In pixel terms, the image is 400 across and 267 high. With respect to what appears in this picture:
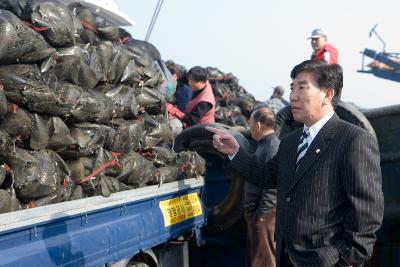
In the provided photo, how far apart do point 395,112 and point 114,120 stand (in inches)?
123

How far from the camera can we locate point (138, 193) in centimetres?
433

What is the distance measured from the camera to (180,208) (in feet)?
16.7

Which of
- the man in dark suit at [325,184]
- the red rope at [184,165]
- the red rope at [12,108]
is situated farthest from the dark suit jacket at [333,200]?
the red rope at [184,165]

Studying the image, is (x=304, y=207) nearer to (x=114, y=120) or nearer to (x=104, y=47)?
(x=114, y=120)

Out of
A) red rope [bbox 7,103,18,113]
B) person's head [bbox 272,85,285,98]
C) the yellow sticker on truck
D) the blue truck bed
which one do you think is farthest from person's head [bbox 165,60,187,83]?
red rope [bbox 7,103,18,113]

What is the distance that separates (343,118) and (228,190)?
1607 millimetres

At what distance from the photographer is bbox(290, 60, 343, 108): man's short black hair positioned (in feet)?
10.1

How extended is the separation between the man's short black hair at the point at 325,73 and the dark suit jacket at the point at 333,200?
0.63ft

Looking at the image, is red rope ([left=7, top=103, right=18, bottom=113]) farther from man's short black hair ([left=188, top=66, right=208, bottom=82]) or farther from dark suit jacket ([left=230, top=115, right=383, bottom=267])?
man's short black hair ([left=188, top=66, right=208, bottom=82])

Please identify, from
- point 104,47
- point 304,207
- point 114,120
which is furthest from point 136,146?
point 304,207

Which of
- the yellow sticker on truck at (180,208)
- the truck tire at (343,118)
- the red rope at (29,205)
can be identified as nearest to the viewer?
the red rope at (29,205)

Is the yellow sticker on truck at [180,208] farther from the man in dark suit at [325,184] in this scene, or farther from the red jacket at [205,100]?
the red jacket at [205,100]

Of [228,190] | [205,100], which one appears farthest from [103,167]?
[205,100]

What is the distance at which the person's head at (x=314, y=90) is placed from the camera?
3088 mm
